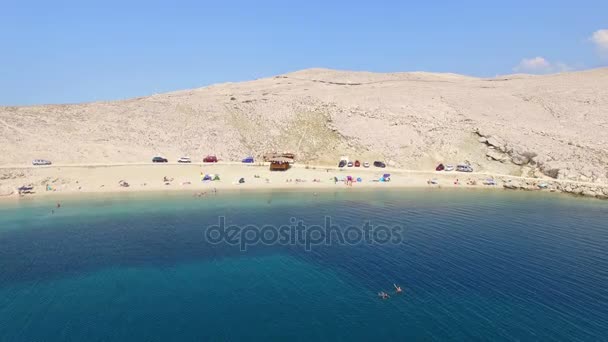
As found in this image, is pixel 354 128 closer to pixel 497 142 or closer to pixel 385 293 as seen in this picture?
pixel 497 142

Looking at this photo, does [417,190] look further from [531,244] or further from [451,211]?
[531,244]

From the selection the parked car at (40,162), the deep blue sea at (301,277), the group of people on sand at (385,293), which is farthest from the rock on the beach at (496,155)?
the parked car at (40,162)

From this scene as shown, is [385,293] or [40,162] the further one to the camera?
[40,162]

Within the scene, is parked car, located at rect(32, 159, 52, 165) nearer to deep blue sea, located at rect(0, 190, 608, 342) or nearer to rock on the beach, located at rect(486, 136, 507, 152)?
deep blue sea, located at rect(0, 190, 608, 342)

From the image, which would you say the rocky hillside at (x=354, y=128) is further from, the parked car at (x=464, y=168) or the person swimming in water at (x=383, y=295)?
the person swimming in water at (x=383, y=295)

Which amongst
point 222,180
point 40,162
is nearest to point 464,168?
point 222,180

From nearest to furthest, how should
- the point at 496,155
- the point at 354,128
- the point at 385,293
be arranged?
the point at 385,293
the point at 496,155
the point at 354,128
